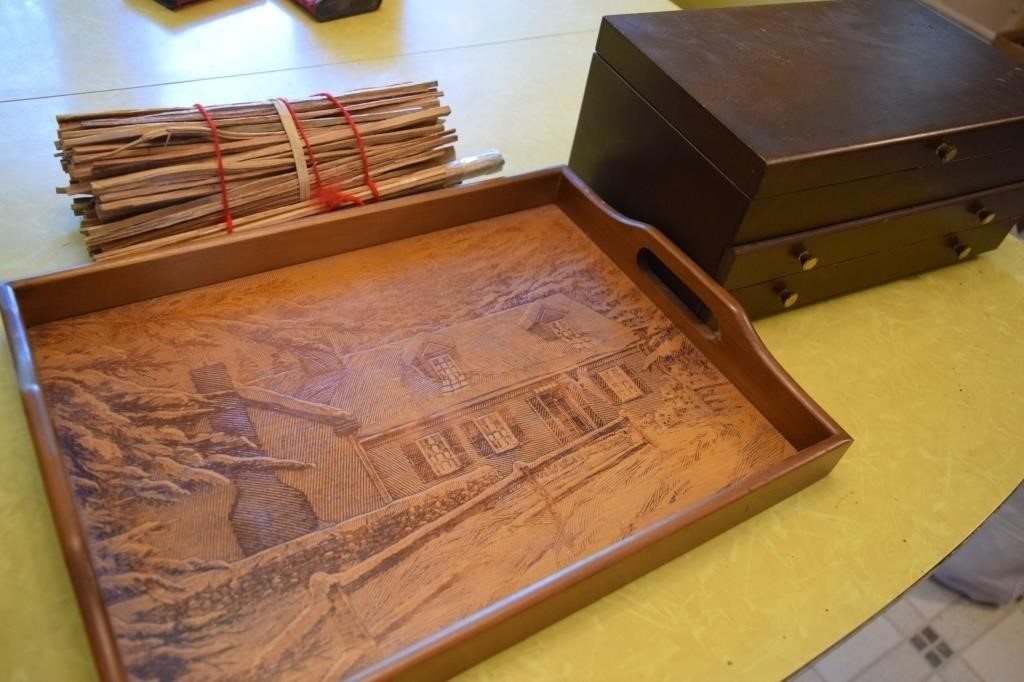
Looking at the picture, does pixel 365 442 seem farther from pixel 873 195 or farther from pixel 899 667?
pixel 899 667

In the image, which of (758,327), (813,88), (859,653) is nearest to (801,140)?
(813,88)

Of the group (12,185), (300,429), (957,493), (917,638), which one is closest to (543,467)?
(300,429)

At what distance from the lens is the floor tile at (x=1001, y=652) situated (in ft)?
4.74

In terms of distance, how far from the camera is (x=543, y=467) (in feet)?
2.45

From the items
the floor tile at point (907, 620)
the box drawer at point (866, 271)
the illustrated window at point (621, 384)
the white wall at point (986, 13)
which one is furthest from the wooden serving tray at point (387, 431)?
the white wall at point (986, 13)

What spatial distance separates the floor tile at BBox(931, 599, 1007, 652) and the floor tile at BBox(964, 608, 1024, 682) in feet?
0.04

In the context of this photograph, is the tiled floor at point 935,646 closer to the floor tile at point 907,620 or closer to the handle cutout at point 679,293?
the floor tile at point 907,620

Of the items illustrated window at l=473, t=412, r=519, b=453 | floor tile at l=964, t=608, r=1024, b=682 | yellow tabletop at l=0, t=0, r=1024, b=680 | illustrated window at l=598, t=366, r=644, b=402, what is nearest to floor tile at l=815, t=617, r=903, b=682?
floor tile at l=964, t=608, r=1024, b=682

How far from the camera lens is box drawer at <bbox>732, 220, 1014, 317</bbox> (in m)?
0.96

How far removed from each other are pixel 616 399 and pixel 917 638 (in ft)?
3.53

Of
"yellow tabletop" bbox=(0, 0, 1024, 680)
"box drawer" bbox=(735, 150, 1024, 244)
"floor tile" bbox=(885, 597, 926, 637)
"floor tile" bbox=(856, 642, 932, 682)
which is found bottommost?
"floor tile" bbox=(856, 642, 932, 682)

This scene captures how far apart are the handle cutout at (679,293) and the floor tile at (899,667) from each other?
91 centimetres

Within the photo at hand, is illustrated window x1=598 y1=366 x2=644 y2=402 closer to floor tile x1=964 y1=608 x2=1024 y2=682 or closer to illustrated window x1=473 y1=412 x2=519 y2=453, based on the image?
illustrated window x1=473 y1=412 x2=519 y2=453

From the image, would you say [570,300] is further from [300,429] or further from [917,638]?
[917,638]
